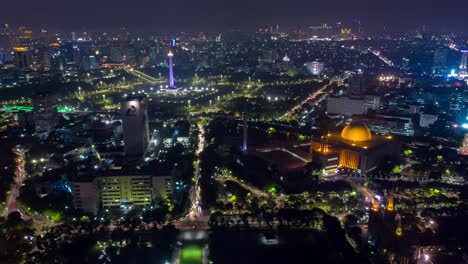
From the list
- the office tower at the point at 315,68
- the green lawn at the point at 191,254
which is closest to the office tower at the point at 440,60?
the office tower at the point at 315,68

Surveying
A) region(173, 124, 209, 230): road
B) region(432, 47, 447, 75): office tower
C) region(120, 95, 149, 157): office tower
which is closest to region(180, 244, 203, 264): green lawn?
region(173, 124, 209, 230): road

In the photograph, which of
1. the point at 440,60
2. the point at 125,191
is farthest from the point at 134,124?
the point at 440,60

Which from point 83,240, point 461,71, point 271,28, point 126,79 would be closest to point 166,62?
point 126,79

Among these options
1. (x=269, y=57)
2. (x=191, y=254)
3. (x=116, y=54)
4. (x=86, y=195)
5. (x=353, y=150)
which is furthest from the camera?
(x=269, y=57)

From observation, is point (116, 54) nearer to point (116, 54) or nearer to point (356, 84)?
point (116, 54)

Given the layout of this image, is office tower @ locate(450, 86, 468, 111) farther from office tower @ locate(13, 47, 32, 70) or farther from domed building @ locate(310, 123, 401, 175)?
office tower @ locate(13, 47, 32, 70)

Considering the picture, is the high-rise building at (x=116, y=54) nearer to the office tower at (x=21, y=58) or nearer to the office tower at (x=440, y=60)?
the office tower at (x=21, y=58)

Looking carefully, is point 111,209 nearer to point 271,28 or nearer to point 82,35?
point 82,35
